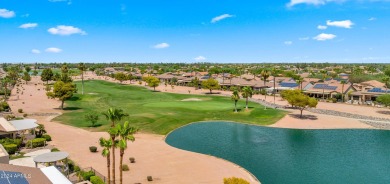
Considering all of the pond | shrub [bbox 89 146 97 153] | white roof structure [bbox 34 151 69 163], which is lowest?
the pond

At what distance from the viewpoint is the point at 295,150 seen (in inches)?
2367

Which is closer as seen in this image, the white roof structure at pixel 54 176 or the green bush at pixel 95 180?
the white roof structure at pixel 54 176

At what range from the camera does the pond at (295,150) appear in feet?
154

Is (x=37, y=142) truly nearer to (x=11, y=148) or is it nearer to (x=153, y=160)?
(x=11, y=148)

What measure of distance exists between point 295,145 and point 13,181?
172 ft

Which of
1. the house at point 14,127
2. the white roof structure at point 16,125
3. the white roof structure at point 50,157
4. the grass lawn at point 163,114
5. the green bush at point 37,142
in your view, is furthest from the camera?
the grass lawn at point 163,114

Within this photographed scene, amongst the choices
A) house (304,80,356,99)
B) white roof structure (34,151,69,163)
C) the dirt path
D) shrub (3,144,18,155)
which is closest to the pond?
the dirt path

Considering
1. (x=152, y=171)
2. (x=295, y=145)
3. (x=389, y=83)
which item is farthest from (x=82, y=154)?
(x=389, y=83)

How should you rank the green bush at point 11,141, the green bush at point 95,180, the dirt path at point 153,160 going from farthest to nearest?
the green bush at point 11,141 < the dirt path at point 153,160 < the green bush at point 95,180

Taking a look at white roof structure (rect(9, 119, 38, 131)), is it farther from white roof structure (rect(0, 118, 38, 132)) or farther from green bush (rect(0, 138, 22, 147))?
green bush (rect(0, 138, 22, 147))

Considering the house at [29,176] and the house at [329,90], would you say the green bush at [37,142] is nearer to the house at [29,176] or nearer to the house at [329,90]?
the house at [29,176]

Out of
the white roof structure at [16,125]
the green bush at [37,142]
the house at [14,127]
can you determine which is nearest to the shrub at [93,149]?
the green bush at [37,142]

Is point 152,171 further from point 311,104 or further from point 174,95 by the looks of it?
point 174,95

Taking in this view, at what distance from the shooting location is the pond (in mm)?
46938
